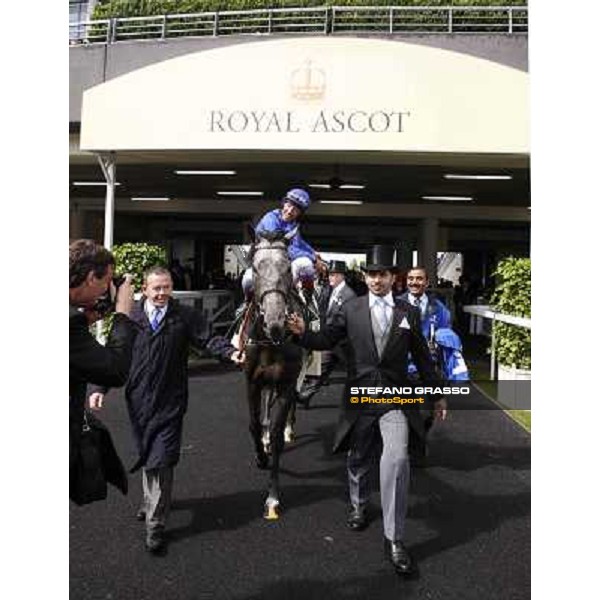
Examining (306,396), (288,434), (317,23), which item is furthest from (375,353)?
(317,23)

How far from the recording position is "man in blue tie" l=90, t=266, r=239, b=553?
420 centimetres

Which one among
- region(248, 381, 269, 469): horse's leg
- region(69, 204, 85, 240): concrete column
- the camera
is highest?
region(69, 204, 85, 240): concrete column

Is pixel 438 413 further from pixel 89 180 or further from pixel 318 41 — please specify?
pixel 89 180

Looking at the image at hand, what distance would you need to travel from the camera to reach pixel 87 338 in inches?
99.2

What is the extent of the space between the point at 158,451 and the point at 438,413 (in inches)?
75.8

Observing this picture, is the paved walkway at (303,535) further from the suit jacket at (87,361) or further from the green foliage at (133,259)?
the green foliage at (133,259)

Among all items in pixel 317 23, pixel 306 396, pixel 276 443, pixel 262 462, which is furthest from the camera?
pixel 317 23

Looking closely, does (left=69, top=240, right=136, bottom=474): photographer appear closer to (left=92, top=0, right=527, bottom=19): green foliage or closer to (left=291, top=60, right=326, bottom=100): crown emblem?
(left=291, top=60, right=326, bottom=100): crown emblem

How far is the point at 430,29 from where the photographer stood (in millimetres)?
14734

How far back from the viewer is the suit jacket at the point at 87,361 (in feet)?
8.11

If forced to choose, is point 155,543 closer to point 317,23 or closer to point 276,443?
point 276,443

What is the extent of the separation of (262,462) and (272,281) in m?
2.08

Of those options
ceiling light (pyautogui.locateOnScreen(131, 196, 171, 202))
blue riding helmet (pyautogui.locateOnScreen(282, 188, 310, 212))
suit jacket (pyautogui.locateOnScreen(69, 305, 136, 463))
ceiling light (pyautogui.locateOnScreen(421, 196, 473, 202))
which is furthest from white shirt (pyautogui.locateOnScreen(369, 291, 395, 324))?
ceiling light (pyautogui.locateOnScreen(131, 196, 171, 202))

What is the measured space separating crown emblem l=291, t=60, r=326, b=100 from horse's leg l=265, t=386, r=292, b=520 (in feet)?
25.7
